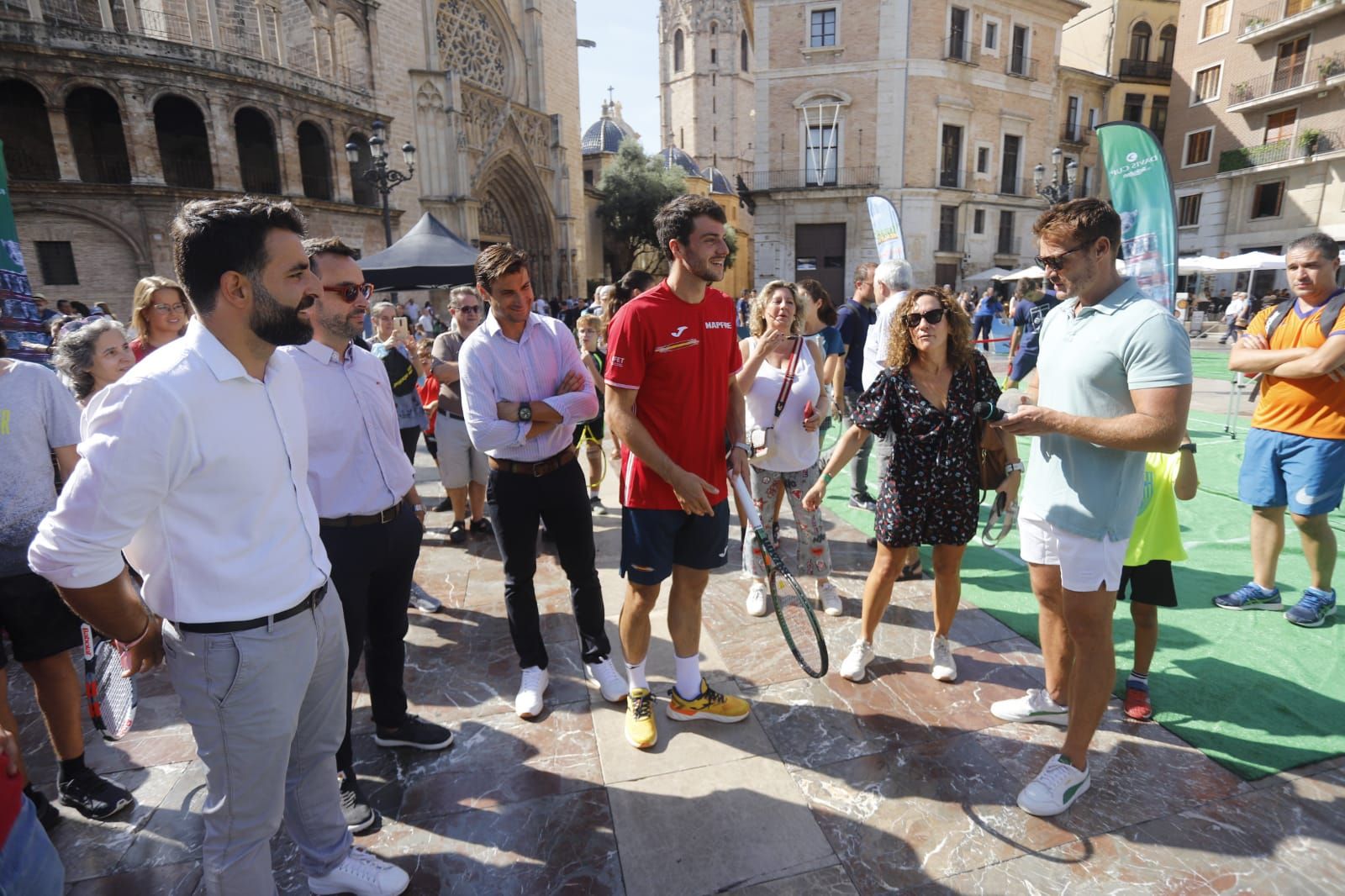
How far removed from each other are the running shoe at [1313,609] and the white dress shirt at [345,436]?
4816mm

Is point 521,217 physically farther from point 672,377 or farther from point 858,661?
point 858,661

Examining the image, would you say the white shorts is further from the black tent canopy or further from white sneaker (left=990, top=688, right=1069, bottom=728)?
the black tent canopy

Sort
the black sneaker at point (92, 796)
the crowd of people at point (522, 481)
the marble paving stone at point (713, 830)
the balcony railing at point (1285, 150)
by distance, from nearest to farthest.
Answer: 1. the crowd of people at point (522, 481)
2. the marble paving stone at point (713, 830)
3. the black sneaker at point (92, 796)
4. the balcony railing at point (1285, 150)

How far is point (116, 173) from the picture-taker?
787 inches

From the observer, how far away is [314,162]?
2348 centimetres

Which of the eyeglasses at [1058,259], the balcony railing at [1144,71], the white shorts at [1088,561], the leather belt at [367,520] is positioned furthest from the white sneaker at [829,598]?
the balcony railing at [1144,71]

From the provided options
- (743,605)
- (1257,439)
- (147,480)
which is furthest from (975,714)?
(147,480)

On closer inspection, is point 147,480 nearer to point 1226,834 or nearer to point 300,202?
point 1226,834

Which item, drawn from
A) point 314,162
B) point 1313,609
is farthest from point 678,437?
point 314,162

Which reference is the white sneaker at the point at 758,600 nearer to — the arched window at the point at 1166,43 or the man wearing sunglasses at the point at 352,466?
the man wearing sunglasses at the point at 352,466

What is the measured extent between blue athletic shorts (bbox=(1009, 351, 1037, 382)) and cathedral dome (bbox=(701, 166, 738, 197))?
43.2 meters

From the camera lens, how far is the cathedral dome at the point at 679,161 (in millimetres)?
44188

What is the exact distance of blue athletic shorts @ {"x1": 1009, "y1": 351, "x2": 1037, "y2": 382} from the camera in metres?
6.19

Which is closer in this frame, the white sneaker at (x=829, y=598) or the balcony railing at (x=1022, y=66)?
the white sneaker at (x=829, y=598)
